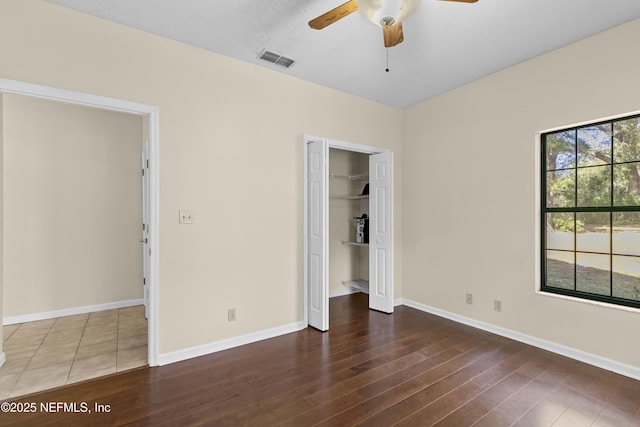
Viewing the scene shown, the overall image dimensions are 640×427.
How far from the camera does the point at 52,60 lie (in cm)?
228

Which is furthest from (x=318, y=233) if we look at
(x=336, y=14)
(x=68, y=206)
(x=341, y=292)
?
(x=68, y=206)

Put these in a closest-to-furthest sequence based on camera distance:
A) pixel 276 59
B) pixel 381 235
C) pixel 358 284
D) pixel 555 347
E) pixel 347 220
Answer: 1. pixel 555 347
2. pixel 276 59
3. pixel 381 235
4. pixel 358 284
5. pixel 347 220

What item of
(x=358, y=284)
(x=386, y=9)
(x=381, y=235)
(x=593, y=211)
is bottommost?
(x=358, y=284)

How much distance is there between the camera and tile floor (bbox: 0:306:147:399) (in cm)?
241

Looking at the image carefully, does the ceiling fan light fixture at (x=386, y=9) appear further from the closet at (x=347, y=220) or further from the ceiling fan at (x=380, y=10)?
the closet at (x=347, y=220)

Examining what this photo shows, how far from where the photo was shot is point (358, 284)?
4.68 m

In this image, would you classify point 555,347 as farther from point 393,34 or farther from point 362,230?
point 393,34

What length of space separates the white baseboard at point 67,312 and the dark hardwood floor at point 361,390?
2.09 meters

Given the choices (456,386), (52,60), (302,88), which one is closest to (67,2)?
(52,60)

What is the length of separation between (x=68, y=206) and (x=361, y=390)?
13.7ft

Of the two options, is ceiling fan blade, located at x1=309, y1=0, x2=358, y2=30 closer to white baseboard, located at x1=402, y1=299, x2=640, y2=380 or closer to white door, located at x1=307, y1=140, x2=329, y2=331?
white door, located at x1=307, y1=140, x2=329, y2=331

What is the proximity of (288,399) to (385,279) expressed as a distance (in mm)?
2245

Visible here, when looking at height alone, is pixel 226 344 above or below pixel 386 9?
below

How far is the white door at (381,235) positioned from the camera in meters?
4.05
